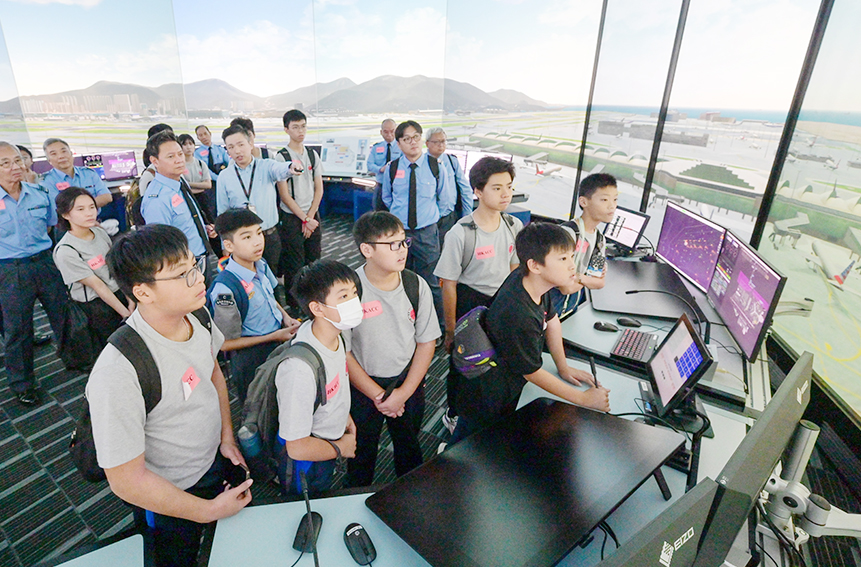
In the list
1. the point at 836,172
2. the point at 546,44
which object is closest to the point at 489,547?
the point at 836,172

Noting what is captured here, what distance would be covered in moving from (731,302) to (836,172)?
43.6 inches

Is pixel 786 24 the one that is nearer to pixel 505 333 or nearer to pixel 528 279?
pixel 528 279

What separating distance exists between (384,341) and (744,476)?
1221mm

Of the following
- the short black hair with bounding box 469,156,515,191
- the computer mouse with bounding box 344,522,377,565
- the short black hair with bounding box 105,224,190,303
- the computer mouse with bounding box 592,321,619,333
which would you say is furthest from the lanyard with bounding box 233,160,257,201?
the computer mouse with bounding box 344,522,377,565

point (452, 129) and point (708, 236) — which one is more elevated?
point (452, 129)

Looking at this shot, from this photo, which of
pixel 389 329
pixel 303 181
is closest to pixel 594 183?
pixel 389 329

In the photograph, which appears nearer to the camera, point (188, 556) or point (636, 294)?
point (188, 556)

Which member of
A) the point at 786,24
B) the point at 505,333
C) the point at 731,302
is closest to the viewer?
the point at 505,333

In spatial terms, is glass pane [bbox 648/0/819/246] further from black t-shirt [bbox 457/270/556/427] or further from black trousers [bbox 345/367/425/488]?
black trousers [bbox 345/367/425/488]

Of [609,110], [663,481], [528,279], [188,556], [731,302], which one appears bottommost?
[188,556]

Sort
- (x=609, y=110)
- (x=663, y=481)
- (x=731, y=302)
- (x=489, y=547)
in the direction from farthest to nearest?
1. (x=609, y=110)
2. (x=731, y=302)
3. (x=663, y=481)
4. (x=489, y=547)

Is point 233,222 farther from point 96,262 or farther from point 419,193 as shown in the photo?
point 419,193

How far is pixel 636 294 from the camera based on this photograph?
2559 millimetres

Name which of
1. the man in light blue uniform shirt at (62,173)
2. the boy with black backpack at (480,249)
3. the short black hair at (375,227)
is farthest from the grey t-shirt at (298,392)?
the man in light blue uniform shirt at (62,173)
